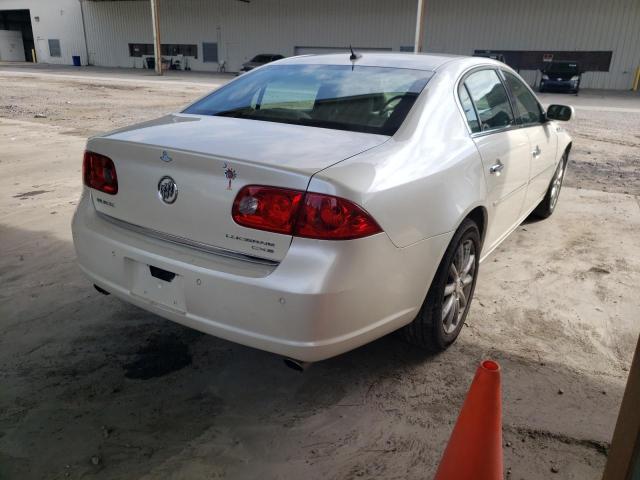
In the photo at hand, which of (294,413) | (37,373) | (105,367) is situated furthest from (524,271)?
(37,373)

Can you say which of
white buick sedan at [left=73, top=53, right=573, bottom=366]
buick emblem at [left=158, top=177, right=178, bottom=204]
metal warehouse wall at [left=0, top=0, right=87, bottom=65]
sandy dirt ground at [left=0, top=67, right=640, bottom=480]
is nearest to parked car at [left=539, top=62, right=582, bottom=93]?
sandy dirt ground at [left=0, top=67, right=640, bottom=480]

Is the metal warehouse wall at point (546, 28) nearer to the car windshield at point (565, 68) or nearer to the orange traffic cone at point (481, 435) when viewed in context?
the car windshield at point (565, 68)

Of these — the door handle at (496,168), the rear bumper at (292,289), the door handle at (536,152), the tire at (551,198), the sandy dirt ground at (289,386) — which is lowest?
the sandy dirt ground at (289,386)

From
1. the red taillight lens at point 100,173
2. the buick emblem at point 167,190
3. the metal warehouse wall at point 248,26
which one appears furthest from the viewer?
the metal warehouse wall at point 248,26

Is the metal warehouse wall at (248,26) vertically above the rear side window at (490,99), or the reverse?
the metal warehouse wall at (248,26)

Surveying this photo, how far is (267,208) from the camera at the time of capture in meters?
2.12

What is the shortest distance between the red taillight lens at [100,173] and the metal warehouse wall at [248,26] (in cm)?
3331

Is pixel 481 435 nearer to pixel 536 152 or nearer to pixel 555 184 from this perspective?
pixel 536 152

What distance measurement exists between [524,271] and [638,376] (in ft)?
9.19

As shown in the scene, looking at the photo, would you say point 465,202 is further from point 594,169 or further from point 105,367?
point 594,169

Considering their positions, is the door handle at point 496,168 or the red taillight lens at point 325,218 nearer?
the red taillight lens at point 325,218

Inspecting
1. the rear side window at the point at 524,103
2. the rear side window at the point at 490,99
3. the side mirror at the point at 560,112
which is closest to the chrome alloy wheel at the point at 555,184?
the side mirror at the point at 560,112

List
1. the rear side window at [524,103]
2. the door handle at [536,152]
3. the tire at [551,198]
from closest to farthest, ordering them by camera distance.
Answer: the rear side window at [524,103] → the door handle at [536,152] → the tire at [551,198]

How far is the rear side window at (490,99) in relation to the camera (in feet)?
10.7
